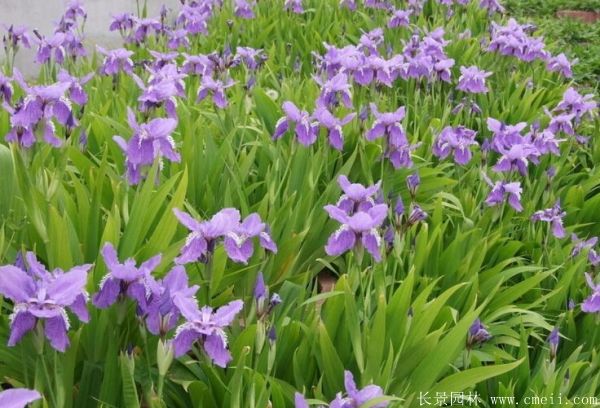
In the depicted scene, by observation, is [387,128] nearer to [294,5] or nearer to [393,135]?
[393,135]

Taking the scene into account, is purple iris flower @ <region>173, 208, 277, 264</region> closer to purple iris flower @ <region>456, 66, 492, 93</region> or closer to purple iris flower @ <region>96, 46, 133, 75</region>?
purple iris flower @ <region>96, 46, 133, 75</region>

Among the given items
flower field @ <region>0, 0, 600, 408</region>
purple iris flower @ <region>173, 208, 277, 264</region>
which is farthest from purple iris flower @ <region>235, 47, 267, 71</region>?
purple iris flower @ <region>173, 208, 277, 264</region>

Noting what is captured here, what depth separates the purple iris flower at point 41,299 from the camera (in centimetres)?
116

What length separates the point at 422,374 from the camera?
1.70 m

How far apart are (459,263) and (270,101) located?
123cm

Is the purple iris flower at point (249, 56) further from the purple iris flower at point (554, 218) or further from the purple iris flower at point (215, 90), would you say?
the purple iris flower at point (554, 218)

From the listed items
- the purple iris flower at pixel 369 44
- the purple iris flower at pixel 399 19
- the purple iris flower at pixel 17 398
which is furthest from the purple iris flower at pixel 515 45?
the purple iris flower at pixel 17 398

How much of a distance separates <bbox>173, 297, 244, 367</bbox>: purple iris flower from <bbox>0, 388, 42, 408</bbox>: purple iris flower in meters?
0.35

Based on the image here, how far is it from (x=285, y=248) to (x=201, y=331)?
834 millimetres

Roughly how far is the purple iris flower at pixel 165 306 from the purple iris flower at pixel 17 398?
0.36m

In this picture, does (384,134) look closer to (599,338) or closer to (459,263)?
(459,263)

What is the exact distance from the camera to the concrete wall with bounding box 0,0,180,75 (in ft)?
16.1

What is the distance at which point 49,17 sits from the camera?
17.0 ft

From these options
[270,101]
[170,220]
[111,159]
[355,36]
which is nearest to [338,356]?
[170,220]
